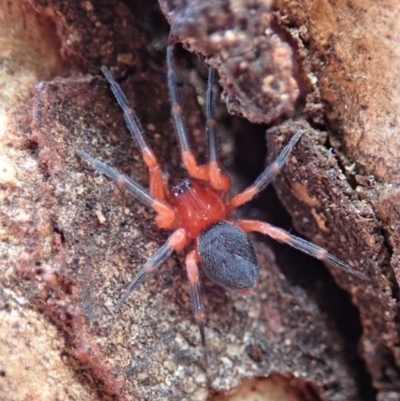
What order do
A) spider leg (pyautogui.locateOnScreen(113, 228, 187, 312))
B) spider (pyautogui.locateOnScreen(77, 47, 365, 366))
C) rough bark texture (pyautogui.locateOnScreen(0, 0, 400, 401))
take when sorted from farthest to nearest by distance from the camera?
spider (pyautogui.locateOnScreen(77, 47, 365, 366))
spider leg (pyautogui.locateOnScreen(113, 228, 187, 312))
rough bark texture (pyautogui.locateOnScreen(0, 0, 400, 401))

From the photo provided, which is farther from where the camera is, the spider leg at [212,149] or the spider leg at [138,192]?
the spider leg at [212,149]

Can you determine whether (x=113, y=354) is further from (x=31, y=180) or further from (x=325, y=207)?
(x=325, y=207)

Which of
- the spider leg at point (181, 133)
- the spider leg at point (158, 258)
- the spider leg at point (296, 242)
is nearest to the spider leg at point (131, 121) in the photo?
the spider leg at point (181, 133)

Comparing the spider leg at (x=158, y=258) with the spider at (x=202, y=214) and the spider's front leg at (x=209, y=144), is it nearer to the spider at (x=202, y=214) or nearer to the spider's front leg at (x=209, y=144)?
the spider at (x=202, y=214)

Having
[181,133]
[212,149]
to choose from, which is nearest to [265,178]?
[212,149]

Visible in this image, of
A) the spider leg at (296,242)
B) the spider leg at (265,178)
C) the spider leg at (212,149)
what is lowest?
the spider leg at (296,242)

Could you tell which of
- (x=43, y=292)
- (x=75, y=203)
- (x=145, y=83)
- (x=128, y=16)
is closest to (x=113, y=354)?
(x=43, y=292)

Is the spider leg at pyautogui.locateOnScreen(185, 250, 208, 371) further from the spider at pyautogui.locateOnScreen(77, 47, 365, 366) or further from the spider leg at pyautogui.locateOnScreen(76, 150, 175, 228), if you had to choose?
the spider leg at pyautogui.locateOnScreen(76, 150, 175, 228)

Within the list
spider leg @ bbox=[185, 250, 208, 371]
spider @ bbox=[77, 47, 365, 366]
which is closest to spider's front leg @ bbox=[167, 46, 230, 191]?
spider @ bbox=[77, 47, 365, 366]
